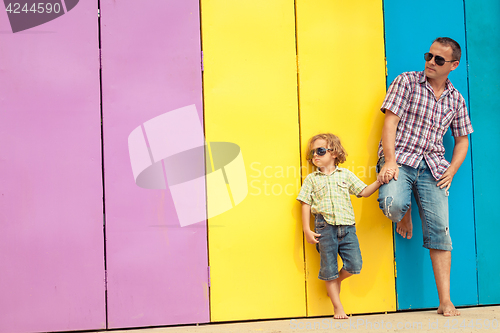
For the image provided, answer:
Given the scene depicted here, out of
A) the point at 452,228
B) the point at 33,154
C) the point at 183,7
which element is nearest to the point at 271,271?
the point at 452,228

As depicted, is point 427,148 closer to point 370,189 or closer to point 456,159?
point 456,159

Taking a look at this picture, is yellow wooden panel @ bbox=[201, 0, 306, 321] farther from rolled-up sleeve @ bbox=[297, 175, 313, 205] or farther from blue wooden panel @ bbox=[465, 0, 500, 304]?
blue wooden panel @ bbox=[465, 0, 500, 304]

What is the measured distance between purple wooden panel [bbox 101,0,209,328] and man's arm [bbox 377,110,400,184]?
124cm

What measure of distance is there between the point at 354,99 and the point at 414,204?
2.95ft

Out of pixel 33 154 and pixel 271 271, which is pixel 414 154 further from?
pixel 33 154

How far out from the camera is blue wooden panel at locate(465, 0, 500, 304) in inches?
114

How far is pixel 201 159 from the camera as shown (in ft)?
8.78

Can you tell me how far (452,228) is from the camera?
2871 millimetres

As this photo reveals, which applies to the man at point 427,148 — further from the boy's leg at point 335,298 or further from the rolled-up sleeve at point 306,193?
the boy's leg at point 335,298

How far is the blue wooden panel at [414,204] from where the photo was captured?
282cm

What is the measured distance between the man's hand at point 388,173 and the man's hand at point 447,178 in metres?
0.34

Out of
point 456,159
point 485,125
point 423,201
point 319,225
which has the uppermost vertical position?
point 485,125

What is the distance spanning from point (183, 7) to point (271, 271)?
1.93 metres

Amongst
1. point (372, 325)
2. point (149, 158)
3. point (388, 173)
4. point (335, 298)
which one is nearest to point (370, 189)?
point (388, 173)
